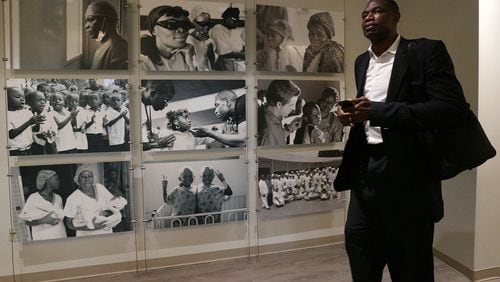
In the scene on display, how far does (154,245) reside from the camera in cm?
295

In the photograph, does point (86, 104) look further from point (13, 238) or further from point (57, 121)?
point (13, 238)

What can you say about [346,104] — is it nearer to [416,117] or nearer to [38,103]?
[416,117]

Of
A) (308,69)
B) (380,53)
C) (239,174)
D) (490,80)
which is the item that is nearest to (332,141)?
(308,69)

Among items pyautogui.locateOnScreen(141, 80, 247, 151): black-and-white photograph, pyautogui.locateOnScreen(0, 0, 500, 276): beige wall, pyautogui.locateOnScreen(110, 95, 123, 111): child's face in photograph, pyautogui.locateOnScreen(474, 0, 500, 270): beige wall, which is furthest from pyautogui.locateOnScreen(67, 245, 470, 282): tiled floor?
pyautogui.locateOnScreen(110, 95, 123, 111): child's face in photograph

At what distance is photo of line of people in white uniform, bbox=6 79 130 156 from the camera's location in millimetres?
2574

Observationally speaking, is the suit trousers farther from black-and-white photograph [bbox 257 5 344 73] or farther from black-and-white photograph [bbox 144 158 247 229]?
black-and-white photograph [bbox 257 5 344 73]

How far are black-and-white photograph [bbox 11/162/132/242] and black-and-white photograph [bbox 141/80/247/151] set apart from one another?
0.38 m

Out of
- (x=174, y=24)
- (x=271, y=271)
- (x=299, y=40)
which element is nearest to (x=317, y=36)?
(x=299, y=40)

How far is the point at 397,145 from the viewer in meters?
1.57

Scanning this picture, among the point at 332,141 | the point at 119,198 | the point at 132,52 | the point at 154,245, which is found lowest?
the point at 154,245

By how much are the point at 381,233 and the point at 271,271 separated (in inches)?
55.7

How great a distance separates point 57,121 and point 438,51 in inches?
92.2

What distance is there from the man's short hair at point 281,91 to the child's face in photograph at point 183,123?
2.15ft

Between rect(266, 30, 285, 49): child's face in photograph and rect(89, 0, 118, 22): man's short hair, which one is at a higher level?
rect(89, 0, 118, 22): man's short hair
